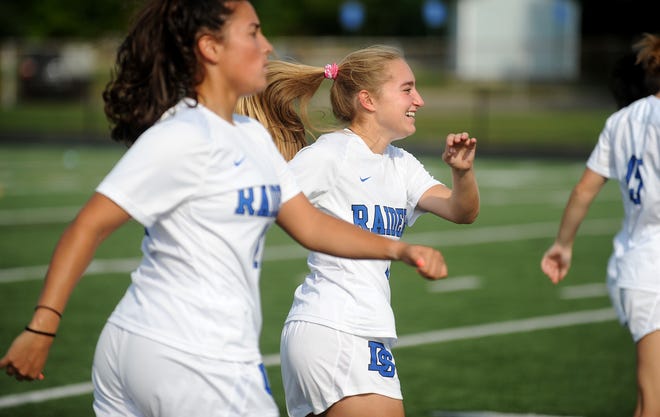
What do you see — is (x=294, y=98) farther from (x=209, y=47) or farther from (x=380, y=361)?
(x=209, y=47)

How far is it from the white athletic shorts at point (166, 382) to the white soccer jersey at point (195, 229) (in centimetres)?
3

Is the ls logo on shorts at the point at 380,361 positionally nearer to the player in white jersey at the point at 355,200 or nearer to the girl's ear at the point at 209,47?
the player in white jersey at the point at 355,200

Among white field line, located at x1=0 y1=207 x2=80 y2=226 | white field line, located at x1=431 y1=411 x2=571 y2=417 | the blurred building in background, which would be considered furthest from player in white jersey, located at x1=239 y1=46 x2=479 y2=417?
the blurred building in background

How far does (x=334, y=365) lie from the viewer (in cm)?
469

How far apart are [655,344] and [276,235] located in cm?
1035

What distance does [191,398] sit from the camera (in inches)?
138

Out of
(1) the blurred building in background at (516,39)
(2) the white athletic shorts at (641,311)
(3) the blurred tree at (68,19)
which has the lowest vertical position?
(1) the blurred building in background at (516,39)

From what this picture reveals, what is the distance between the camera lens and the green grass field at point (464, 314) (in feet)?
24.6

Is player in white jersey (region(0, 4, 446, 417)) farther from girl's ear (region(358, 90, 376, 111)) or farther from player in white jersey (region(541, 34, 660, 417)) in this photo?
player in white jersey (region(541, 34, 660, 417))

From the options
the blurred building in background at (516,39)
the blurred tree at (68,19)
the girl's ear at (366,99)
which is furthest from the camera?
the blurred tree at (68,19)

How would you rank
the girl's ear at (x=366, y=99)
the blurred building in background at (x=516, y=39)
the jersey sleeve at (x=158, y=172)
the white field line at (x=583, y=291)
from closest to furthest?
the jersey sleeve at (x=158, y=172)
the girl's ear at (x=366, y=99)
the white field line at (x=583, y=291)
the blurred building in background at (x=516, y=39)

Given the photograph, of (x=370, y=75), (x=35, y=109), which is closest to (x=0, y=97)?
(x=35, y=109)

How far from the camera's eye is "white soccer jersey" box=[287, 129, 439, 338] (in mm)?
→ 4746

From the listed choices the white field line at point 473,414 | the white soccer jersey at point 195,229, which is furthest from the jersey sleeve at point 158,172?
the white field line at point 473,414
